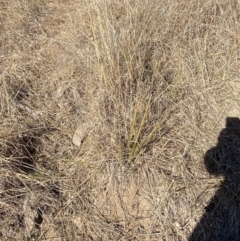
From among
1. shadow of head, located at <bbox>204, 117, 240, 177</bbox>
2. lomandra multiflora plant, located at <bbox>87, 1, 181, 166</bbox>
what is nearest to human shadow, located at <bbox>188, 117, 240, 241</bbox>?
shadow of head, located at <bbox>204, 117, 240, 177</bbox>

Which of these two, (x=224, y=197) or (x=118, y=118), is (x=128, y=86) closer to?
(x=118, y=118)

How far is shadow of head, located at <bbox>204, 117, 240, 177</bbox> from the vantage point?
1.81m

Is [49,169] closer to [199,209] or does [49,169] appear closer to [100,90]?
[100,90]

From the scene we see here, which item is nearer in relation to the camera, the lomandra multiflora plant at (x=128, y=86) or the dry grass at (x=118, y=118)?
the dry grass at (x=118, y=118)

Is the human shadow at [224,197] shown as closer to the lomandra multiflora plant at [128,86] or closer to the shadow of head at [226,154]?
the shadow of head at [226,154]

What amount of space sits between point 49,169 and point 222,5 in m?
1.66

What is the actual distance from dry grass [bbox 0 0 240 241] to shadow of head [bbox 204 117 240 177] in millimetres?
36

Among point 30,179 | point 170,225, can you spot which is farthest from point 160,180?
point 30,179

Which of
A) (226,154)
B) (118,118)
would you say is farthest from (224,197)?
(118,118)

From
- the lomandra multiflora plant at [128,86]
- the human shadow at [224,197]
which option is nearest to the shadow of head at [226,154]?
the human shadow at [224,197]

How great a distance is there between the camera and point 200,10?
2.37 m

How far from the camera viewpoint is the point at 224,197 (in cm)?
173

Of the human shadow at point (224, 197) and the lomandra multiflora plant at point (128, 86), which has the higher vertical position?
the lomandra multiflora plant at point (128, 86)

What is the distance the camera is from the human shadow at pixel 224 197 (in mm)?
1649
